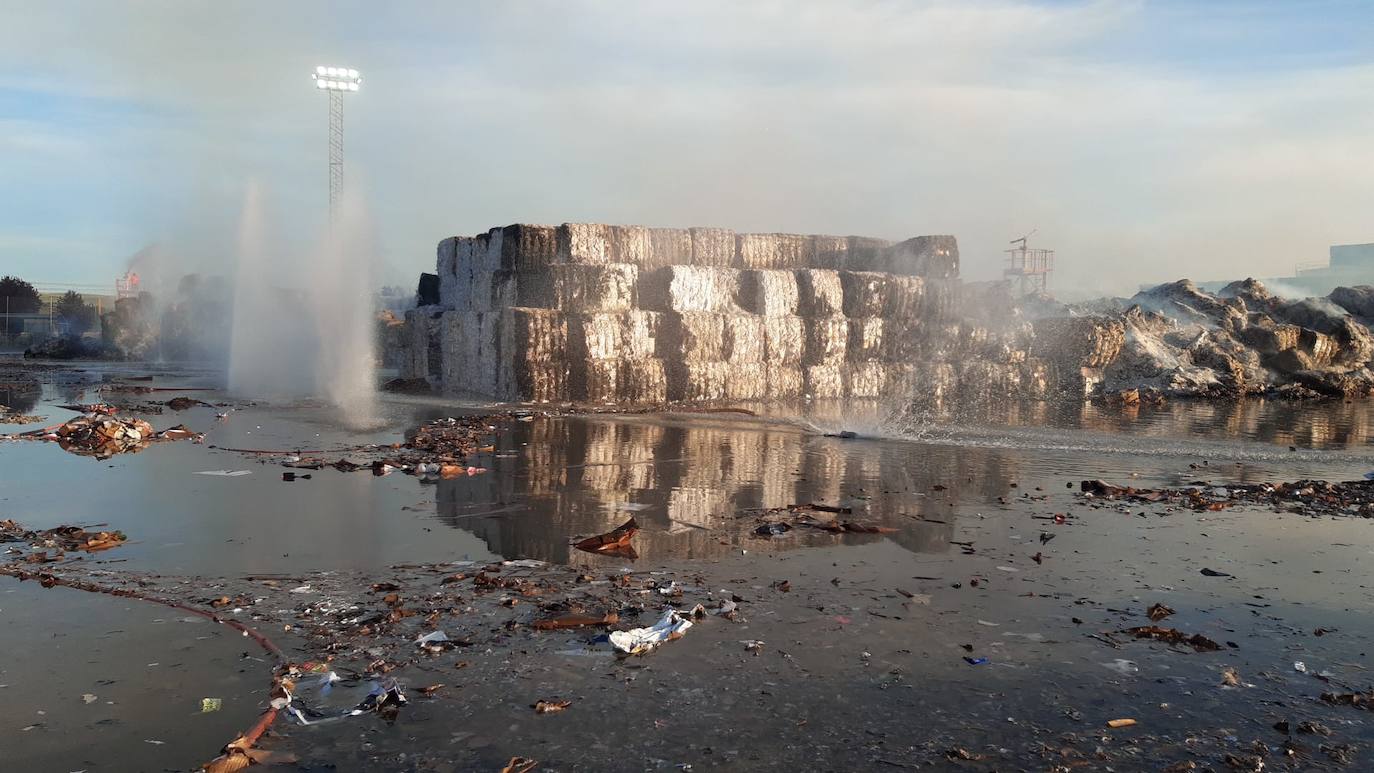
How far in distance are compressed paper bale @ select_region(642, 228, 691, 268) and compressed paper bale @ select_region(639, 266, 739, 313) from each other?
144cm

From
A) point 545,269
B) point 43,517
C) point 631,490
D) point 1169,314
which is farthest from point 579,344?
point 1169,314

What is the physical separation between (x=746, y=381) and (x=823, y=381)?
3190mm

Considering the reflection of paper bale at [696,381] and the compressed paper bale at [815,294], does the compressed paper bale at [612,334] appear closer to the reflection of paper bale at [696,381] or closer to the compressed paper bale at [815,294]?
the reflection of paper bale at [696,381]

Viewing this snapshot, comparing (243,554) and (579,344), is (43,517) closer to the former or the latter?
(243,554)

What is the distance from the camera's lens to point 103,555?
8.31 metres

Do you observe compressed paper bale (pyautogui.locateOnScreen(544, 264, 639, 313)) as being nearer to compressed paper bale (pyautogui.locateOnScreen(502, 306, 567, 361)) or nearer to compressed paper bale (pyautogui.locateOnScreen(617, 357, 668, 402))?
compressed paper bale (pyautogui.locateOnScreen(502, 306, 567, 361))

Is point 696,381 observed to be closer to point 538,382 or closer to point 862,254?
point 538,382

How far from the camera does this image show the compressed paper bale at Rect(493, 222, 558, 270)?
29.0m

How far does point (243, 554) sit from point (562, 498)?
12.9ft

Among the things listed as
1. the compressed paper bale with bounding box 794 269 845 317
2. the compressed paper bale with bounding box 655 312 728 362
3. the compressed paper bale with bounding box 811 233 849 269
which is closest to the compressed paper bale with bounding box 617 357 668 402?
Result: the compressed paper bale with bounding box 655 312 728 362

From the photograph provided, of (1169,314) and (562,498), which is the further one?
(1169,314)

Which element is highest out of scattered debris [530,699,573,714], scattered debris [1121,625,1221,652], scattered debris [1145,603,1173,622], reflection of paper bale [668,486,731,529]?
reflection of paper bale [668,486,731,529]

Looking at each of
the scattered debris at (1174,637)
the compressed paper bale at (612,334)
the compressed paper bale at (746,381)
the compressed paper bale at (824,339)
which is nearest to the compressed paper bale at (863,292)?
the compressed paper bale at (824,339)

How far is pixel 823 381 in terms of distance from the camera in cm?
3259
